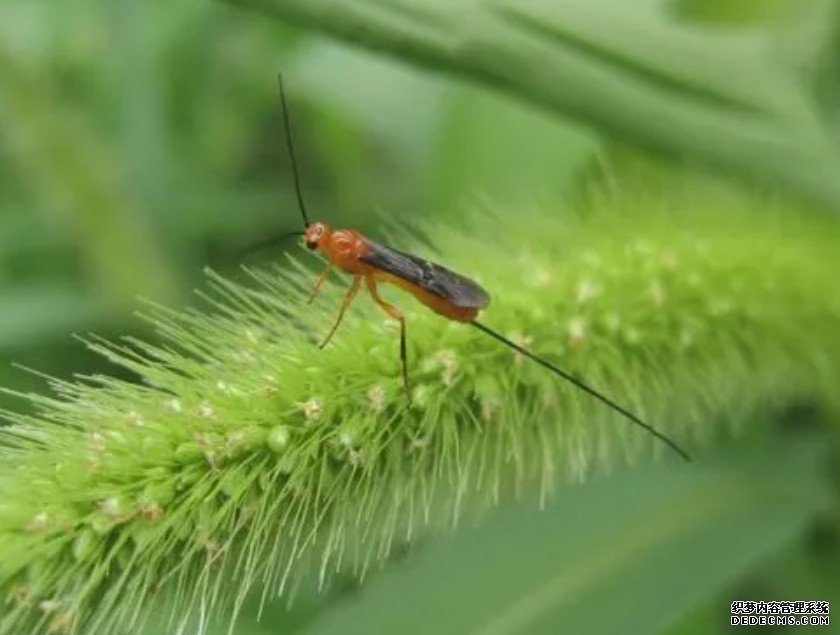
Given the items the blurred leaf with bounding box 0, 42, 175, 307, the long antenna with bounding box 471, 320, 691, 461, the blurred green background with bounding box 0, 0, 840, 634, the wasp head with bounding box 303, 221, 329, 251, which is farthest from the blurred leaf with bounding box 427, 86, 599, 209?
the long antenna with bounding box 471, 320, 691, 461

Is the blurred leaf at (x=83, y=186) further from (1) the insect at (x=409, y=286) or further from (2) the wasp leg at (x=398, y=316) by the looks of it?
(2) the wasp leg at (x=398, y=316)

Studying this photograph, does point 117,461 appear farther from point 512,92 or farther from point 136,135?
point 136,135

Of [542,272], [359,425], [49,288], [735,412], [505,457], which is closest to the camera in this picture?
[359,425]

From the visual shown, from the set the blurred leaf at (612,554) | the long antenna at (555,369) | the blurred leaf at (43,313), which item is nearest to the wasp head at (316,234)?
the long antenna at (555,369)

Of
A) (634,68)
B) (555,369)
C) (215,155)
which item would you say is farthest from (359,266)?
(215,155)

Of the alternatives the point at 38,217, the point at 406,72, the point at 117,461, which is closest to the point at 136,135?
the point at 38,217

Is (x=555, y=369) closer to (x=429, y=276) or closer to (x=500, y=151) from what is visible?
(x=429, y=276)

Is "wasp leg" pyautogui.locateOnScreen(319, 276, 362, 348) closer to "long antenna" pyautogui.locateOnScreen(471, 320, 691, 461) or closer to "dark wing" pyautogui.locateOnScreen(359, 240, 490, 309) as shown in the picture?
"dark wing" pyautogui.locateOnScreen(359, 240, 490, 309)
